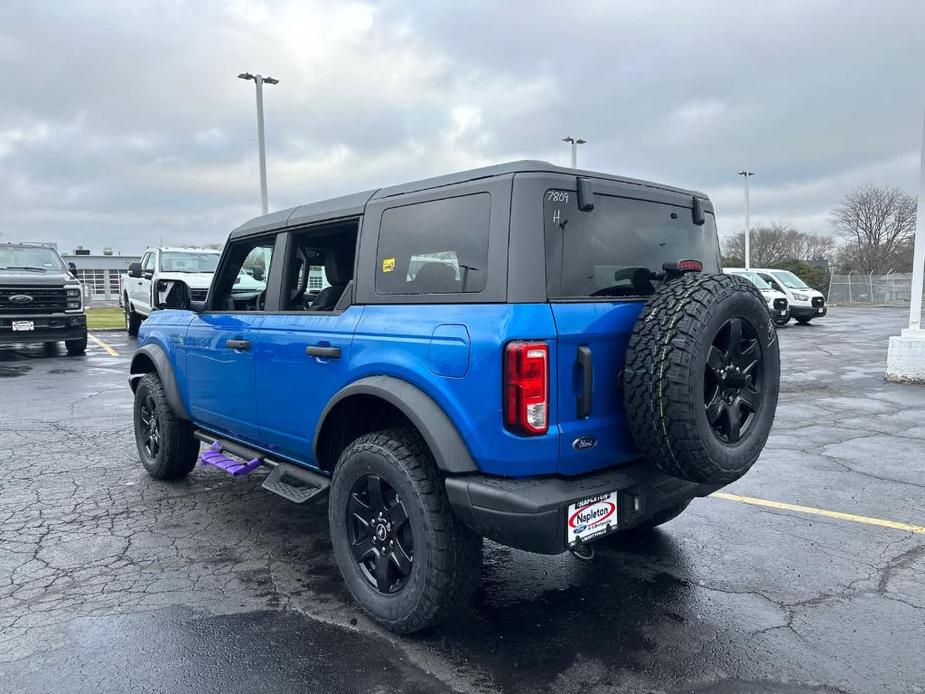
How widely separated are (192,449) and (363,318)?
9.06ft

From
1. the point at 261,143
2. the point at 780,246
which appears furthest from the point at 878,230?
the point at 261,143

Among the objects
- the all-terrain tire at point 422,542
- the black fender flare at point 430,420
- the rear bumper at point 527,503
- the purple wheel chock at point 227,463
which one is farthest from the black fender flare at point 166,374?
the rear bumper at point 527,503

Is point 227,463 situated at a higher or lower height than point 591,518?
lower

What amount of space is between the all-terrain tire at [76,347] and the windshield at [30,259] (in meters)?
1.56

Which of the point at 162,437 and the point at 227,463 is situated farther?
the point at 162,437

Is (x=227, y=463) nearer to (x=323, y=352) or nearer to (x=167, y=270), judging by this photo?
(x=323, y=352)

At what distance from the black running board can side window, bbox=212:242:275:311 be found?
36.6 inches

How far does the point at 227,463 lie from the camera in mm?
A: 4465

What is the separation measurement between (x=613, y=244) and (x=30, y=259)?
47.7 feet

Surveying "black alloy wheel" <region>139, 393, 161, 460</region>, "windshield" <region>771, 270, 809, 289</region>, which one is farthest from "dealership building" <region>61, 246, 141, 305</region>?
"black alloy wheel" <region>139, 393, 161, 460</region>

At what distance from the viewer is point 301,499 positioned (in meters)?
3.54

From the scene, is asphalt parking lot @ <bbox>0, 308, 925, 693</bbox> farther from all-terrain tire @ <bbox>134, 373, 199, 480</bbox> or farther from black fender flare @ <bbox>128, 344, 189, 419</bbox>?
black fender flare @ <bbox>128, 344, 189, 419</bbox>

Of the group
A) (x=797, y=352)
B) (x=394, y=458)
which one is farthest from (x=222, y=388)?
(x=797, y=352)

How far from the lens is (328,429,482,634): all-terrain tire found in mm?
2805
